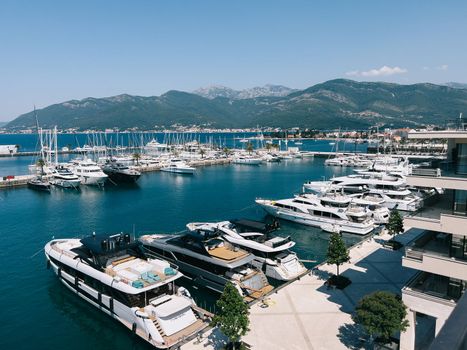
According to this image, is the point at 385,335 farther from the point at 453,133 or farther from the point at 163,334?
the point at 163,334

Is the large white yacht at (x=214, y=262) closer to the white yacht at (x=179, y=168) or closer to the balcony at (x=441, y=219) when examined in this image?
the balcony at (x=441, y=219)

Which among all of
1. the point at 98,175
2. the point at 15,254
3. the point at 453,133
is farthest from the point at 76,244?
the point at 98,175

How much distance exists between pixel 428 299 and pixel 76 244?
3007cm

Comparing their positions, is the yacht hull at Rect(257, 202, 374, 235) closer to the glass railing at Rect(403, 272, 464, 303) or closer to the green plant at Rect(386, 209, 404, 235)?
the green plant at Rect(386, 209, 404, 235)

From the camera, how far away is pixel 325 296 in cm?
2509

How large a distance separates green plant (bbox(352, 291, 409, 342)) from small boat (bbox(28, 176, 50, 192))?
3047 inches

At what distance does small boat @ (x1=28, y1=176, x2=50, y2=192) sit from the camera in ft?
254

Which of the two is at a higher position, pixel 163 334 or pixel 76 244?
pixel 76 244

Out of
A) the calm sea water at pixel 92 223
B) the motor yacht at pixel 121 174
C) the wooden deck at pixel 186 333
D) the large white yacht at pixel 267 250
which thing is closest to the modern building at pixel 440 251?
the wooden deck at pixel 186 333

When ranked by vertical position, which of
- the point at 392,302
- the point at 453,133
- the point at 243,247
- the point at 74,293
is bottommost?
the point at 74,293

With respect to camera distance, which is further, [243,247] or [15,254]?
[15,254]

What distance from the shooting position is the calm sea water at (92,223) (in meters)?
24.6

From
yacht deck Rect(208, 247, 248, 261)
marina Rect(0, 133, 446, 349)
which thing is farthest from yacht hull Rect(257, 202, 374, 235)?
yacht deck Rect(208, 247, 248, 261)

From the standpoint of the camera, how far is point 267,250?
3173 centimetres
